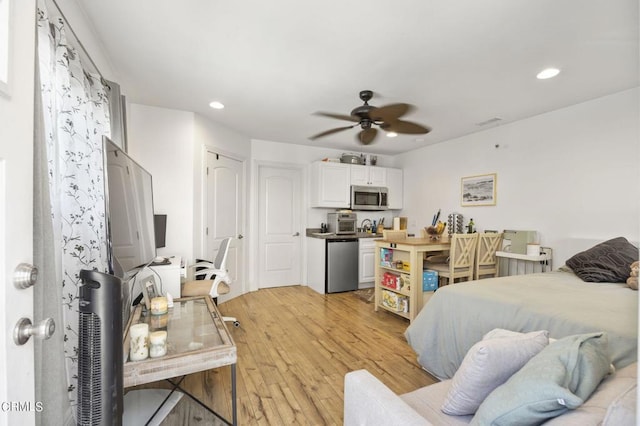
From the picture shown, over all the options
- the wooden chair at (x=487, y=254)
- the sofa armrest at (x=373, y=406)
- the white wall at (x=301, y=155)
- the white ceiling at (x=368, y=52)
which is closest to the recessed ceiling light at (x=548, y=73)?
the white ceiling at (x=368, y=52)

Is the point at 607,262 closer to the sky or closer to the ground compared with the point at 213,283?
closer to the sky

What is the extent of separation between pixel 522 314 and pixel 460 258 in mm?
1603

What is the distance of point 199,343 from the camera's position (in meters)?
1.35

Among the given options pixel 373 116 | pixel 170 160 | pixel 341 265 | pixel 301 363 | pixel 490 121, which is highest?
pixel 490 121

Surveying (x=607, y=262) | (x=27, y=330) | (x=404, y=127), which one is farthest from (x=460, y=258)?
(x=27, y=330)

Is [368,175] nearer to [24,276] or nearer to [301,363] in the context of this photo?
[301,363]

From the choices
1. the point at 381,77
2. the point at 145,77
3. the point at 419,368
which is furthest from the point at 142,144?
the point at 419,368

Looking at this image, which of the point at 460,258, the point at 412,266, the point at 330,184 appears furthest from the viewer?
the point at 330,184

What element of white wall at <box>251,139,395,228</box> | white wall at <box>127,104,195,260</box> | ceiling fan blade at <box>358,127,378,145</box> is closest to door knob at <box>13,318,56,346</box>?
ceiling fan blade at <box>358,127,378,145</box>

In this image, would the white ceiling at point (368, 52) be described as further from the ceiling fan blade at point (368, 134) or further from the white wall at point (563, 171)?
the ceiling fan blade at point (368, 134)

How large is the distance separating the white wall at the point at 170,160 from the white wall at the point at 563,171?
3.73m

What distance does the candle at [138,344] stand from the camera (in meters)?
1.19

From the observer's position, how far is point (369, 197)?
16.4ft

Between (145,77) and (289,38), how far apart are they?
1.45m
